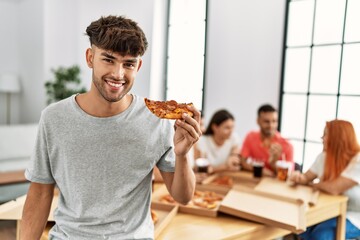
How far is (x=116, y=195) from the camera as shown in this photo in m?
1.14

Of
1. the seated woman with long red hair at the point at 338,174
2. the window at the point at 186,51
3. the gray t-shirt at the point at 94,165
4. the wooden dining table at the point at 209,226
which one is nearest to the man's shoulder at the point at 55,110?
the gray t-shirt at the point at 94,165

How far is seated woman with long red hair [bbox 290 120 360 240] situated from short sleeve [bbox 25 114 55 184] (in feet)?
5.22

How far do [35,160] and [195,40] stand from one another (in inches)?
171

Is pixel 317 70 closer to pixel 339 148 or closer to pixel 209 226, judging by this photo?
pixel 339 148

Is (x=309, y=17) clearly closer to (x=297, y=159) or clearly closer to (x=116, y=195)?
(x=297, y=159)

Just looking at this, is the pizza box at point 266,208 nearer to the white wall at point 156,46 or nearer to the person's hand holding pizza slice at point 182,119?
the person's hand holding pizza slice at point 182,119

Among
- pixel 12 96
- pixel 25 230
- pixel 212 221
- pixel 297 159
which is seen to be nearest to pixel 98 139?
pixel 25 230

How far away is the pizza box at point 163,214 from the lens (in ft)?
4.69

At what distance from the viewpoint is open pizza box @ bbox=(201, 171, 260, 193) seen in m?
2.06

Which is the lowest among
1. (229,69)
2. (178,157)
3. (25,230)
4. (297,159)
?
(297,159)

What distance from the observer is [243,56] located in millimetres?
4535

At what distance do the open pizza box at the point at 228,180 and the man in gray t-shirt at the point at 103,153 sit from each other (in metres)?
0.91

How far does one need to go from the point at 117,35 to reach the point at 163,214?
92 cm

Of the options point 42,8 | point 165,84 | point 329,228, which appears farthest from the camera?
point 165,84
